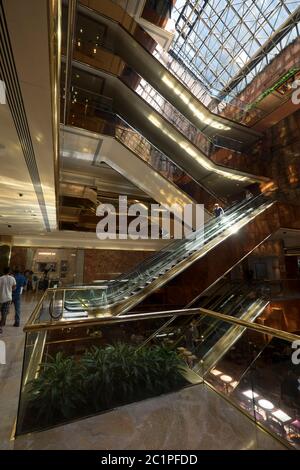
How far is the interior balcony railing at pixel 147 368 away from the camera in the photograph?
2.45m

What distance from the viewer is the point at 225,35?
16.4m

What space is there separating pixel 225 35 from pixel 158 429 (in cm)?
2182

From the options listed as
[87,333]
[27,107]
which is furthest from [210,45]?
[87,333]

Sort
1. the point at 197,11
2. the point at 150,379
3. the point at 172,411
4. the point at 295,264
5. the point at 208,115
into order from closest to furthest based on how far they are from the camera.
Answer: the point at 172,411
the point at 150,379
the point at 208,115
the point at 295,264
the point at 197,11

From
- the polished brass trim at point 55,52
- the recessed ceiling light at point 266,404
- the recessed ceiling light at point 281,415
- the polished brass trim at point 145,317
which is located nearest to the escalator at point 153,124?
the polished brass trim at point 55,52

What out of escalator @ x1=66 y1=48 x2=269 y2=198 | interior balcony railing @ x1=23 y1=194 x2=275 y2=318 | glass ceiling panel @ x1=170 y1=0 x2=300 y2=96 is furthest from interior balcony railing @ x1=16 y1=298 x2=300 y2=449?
glass ceiling panel @ x1=170 y1=0 x2=300 y2=96

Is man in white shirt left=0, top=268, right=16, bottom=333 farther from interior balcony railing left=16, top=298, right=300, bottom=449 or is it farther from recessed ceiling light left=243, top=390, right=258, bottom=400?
recessed ceiling light left=243, top=390, right=258, bottom=400

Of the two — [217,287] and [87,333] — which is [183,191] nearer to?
[217,287]

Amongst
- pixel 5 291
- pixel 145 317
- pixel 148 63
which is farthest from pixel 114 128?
pixel 145 317

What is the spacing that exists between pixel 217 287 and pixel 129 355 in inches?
348

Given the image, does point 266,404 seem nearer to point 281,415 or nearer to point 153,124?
point 281,415

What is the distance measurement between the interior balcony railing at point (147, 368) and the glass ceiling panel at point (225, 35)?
15.5 metres

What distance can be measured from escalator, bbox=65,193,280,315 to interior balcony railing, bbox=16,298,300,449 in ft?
9.45

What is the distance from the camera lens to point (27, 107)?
10.8 feet
